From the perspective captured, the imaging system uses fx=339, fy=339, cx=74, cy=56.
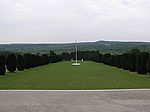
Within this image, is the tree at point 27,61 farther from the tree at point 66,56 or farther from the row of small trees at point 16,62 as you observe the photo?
the tree at point 66,56

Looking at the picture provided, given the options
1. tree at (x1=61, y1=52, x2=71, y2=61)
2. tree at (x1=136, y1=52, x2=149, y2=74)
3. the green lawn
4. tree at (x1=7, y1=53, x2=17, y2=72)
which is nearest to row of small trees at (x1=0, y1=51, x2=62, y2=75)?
tree at (x1=7, y1=53, x2=17, y2=72)

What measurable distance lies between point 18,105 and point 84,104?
203 cm

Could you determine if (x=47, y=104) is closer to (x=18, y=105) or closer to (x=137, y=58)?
(x=18, y=105)

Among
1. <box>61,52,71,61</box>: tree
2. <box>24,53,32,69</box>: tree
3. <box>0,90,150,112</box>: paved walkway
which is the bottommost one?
<box>61,52,71,61</box>: tree

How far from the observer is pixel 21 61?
1492 inches

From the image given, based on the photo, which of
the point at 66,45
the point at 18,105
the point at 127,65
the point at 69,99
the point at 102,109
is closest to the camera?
the point at 102,109

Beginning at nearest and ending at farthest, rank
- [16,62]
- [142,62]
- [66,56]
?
[142,62]
[16,62]
[66,56]

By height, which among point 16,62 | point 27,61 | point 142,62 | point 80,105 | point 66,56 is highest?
point 80,105

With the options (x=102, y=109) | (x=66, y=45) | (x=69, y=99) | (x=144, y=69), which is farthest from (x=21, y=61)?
(x=66, y=45)

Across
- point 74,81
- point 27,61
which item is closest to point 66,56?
point 27,61

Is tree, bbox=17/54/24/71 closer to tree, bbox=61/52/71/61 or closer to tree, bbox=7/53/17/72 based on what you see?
tree, bbox=7/53/17/72

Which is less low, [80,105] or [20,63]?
Answer: [80,105]

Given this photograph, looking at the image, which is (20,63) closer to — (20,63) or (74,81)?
(20,63)

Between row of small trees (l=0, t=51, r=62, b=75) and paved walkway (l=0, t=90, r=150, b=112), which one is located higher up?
paved walkway (l=0, t=90, r=150, b=112)
